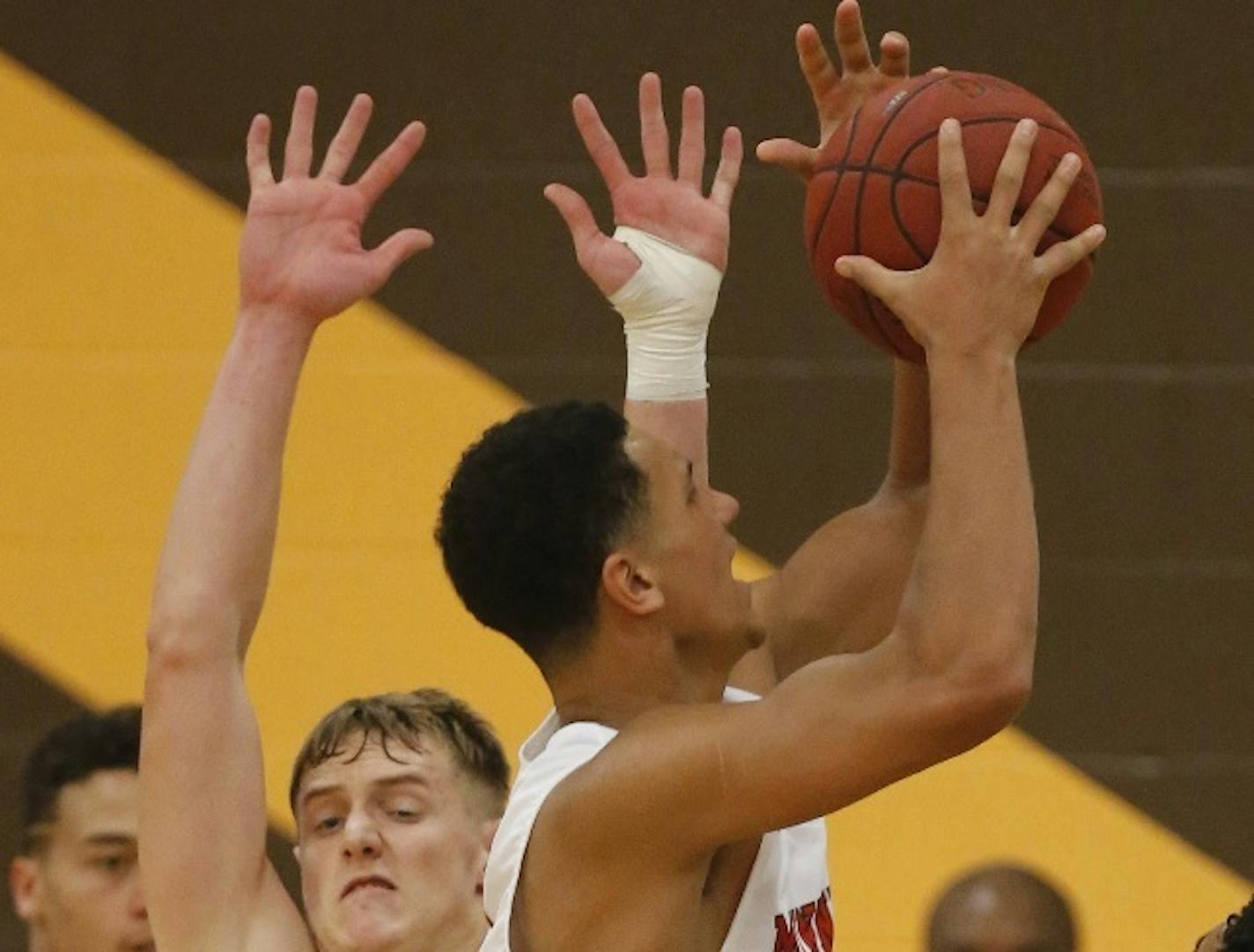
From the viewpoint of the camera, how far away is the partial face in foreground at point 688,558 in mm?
2447

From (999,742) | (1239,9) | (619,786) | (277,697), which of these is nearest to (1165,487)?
(999,742)

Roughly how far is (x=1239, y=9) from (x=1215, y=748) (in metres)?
1.36

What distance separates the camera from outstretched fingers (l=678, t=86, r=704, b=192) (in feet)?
10.1

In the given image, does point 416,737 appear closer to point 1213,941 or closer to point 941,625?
point 1213,941

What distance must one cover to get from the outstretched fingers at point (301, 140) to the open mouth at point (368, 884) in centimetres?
86

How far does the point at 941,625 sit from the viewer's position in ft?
7.08

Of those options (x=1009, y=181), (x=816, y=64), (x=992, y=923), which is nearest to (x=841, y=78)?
(x=816, y=64)

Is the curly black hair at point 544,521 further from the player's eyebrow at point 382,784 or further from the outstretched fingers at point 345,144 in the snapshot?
the player's eyebrow at point 382,784

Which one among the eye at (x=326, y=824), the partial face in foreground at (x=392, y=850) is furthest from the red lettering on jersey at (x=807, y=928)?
the eye at (x=326, y=824)

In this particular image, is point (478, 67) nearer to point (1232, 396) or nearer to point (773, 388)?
point (773, 388)

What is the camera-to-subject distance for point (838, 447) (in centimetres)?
464

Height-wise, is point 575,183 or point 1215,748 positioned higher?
point 575,183

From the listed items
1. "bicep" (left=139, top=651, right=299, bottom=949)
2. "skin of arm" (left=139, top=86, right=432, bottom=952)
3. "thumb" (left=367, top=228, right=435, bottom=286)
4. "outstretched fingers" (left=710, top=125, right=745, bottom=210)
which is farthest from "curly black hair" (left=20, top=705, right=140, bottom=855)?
"outstretched fingers" (left=710, top=125, right=745, bottom=210)

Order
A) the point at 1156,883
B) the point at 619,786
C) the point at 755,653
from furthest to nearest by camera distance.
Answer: the point at 1156,883 < the point at 755,653 < the point at 619,786
